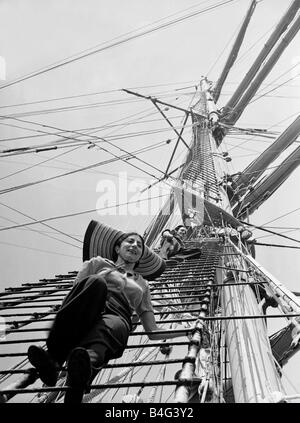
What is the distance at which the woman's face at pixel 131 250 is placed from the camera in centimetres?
220

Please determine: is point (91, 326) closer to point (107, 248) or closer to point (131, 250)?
point (131, 250)

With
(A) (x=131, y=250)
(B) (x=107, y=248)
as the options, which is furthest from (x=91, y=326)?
(B) (x=107, y=248)

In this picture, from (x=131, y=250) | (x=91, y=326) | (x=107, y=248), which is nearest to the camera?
(x=91, y=326)

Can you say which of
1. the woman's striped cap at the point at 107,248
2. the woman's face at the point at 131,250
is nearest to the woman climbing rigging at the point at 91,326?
the woman's face at the point at 131,250

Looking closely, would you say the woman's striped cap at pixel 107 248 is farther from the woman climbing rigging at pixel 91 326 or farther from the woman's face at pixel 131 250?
the woman climbing rigging at pixel 91 326

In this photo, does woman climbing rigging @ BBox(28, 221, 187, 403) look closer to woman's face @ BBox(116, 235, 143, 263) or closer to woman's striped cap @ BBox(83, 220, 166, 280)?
woman's face @ BBox(116, 235, 143, 263)

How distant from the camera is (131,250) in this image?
7.25 feet

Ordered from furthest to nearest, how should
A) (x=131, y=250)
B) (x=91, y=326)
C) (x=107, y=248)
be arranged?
(x=107, y=248) < (x=131, y=250) < (x=91, y=326)

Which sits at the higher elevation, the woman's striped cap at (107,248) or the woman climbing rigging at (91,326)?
the woman's striped cap at (107,248)

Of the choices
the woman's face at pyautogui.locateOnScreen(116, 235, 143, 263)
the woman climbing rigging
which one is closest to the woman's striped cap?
the woman's face at pyautogui.locateOnScreen(116, 235, 143, 263)

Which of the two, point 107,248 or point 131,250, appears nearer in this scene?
point 131,250

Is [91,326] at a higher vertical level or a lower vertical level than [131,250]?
lower

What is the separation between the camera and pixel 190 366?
1.56 meters

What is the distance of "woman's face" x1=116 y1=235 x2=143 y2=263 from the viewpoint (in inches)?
86.7
